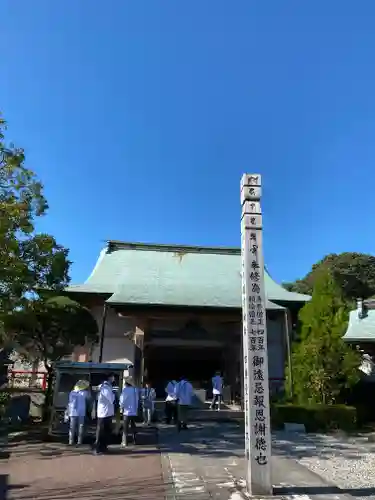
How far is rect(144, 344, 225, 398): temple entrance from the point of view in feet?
72.3

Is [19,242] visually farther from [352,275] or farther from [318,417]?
[352,275]

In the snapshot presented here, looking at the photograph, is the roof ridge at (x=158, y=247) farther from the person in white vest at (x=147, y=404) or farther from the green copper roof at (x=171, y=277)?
the person in white vest at (x=147, y=404)

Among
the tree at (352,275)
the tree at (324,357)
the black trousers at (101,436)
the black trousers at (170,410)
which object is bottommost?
the black trousers at (101,436)

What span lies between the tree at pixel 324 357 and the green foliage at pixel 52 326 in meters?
7.59

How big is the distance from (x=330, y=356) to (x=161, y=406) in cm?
723

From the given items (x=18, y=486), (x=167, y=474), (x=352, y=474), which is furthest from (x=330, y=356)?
(x=18, y=486)

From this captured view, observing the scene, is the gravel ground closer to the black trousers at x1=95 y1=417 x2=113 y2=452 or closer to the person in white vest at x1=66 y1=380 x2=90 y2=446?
the black trousers at x1=95 y1=417 x2=113 y2=452

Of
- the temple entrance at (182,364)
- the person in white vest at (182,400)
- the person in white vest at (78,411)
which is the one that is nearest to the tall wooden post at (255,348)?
the person in white vest at (78,411)

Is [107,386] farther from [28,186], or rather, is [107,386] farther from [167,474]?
[28,186]

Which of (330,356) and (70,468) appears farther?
(330,356)

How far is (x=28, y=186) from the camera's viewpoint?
11578 mm

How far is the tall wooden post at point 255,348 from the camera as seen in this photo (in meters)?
6.60

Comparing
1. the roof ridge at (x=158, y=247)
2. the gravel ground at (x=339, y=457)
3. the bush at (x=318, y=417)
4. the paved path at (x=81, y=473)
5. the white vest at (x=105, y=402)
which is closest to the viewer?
the paved path at (x=81, y=473)

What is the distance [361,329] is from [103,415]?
13650mm
